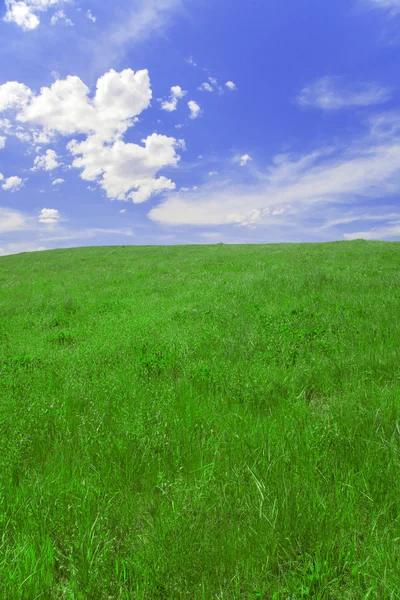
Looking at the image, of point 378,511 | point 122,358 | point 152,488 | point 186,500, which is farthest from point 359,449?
point 122,358

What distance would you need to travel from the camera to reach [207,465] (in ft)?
8.77

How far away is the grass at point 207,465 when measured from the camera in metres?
1.88

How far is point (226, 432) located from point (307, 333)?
3.28m

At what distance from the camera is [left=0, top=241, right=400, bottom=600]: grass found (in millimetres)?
1883

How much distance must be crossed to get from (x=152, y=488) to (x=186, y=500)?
0.42 m

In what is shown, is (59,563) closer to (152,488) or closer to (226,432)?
(152,488)

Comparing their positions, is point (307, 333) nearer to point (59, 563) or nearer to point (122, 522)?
point (122, 522)

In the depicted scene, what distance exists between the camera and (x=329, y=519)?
2.11 meters

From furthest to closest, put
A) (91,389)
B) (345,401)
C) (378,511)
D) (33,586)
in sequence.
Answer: (91,389) → (345,401) → (378,511) → (33,586)

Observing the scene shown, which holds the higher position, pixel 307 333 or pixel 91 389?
pixel 307 333

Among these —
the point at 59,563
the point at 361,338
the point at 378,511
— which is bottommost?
the point at 59,563

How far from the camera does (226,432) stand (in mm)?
3172

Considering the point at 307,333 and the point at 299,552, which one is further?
the point at 307,333

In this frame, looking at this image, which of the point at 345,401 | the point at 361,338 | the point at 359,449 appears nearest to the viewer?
the point at 359,449
